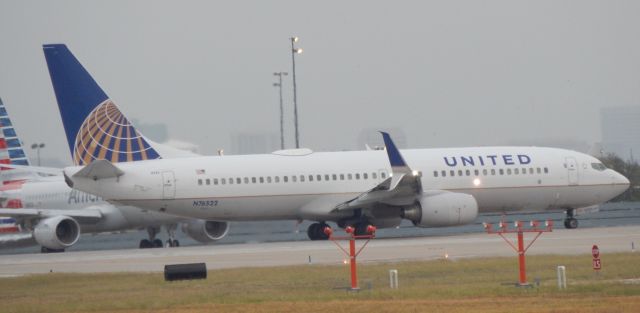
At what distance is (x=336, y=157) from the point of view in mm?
47469

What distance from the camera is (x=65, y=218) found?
47312 mm

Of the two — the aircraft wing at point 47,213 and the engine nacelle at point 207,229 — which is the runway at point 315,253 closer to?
the aircraft wing at point 47,213

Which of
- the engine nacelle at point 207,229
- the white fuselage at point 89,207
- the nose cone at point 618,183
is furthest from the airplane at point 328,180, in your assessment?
the engine nacelle at point 207,229

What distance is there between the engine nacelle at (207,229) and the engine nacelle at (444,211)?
9488 mm

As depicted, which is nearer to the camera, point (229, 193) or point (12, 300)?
point (12, 300)

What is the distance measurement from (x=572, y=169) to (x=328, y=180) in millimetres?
10023

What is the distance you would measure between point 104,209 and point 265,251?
12959 mm

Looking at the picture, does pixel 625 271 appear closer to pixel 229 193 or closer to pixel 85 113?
pixel 229 193

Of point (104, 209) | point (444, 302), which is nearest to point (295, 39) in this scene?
point (104, 209)

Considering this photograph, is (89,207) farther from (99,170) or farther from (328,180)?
(328,180)

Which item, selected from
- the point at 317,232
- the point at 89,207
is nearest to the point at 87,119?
the point at 89,207

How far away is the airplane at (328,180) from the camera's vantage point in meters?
44.0

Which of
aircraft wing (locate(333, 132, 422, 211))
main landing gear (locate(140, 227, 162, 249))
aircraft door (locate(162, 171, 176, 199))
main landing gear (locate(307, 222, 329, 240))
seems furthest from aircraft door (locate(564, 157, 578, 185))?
main landing gear (locate(140, 227, 162, 249))

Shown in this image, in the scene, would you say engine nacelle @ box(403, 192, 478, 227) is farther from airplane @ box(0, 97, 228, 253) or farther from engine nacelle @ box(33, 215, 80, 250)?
engine nacelle @ box(33, 215, 80, 250)
